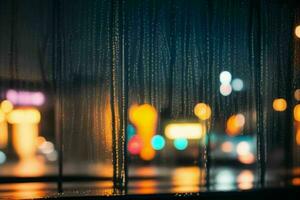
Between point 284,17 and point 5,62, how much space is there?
4375mm

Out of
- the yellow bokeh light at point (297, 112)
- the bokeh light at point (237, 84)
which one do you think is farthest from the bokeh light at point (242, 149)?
the bokeh light at point (237, 84)

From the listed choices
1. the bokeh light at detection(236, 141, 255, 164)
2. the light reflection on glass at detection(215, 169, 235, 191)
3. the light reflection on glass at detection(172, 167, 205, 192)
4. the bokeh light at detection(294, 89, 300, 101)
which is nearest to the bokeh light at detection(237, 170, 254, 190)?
the light reflection on glass at detection(215, 169, 235, 191)

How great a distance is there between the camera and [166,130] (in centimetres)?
802

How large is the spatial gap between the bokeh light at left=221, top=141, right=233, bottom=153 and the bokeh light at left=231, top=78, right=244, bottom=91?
3.76 meters

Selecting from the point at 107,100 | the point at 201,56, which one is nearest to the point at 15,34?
the point at 107,100

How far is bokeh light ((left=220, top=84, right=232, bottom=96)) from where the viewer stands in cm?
779

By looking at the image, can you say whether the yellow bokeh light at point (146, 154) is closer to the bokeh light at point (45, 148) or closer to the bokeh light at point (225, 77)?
the bokeh light at point (225, 77)

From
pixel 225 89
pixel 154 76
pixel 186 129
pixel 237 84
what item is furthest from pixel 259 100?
pixel 154 76

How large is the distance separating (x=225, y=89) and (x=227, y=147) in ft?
15.8

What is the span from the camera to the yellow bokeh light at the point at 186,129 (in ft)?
25.0

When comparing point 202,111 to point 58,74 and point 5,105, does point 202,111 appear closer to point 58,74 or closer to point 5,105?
point 58,74

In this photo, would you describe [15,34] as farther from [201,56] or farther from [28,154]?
[28,154]

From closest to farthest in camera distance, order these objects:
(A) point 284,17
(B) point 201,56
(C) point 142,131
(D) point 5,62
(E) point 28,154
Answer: (D) point 5,62 → (B) point 201,56 → (A) point 284,17 → (C) point 142,131 → (E) point 28,154

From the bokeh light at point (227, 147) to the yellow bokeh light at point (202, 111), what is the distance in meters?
4.12
